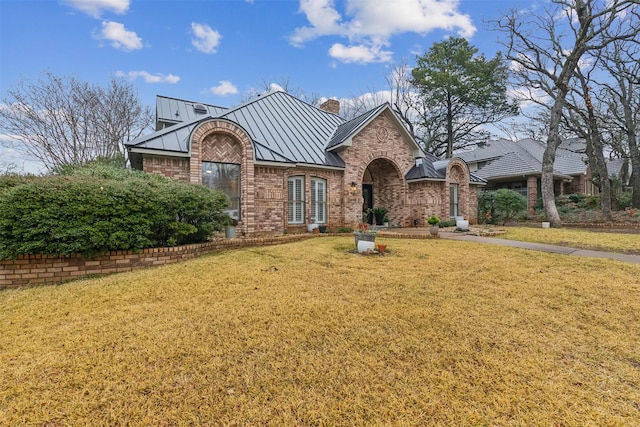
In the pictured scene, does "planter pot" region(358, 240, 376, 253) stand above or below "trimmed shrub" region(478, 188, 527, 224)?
below

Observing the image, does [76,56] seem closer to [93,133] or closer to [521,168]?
[93,133]

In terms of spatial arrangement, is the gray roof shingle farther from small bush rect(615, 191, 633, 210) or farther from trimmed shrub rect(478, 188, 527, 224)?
trimmed shrub rect(478, 188, 527, 224)

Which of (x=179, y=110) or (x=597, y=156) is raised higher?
(x=179, y=110)

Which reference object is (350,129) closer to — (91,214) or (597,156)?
(91,214)

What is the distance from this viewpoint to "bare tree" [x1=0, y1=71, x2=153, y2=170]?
1630cm

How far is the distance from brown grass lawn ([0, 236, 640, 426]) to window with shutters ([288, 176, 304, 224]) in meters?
7.33

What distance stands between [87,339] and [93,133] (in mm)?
21179

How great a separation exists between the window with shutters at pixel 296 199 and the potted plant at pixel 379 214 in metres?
5.24

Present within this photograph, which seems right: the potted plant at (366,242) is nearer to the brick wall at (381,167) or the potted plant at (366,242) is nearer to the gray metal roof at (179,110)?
the brick wall at (381,167)

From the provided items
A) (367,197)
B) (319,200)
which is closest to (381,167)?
(367,197)

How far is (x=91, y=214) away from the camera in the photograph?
5.80 meters

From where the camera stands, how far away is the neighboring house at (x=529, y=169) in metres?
22.4

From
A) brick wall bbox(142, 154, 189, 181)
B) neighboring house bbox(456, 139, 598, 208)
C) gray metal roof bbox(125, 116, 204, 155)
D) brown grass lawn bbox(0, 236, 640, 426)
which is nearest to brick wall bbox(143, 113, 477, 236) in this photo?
brick wall bbox(142, 154, 189, 181)

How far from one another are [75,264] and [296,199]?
26.7ft
